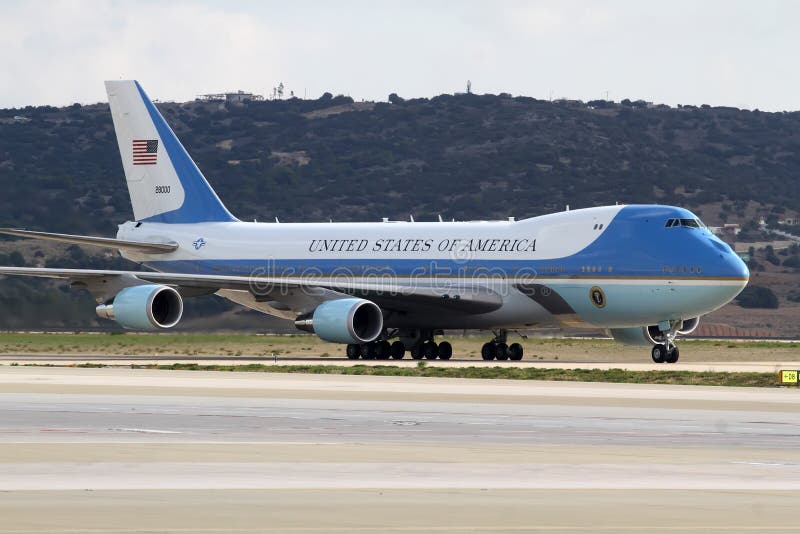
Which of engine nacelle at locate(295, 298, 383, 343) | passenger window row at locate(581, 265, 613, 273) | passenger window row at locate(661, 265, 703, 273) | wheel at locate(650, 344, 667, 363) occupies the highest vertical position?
passenger window row at locate(661, 265, 703, 273)

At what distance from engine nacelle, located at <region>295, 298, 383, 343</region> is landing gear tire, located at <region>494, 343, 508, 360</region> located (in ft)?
12.2

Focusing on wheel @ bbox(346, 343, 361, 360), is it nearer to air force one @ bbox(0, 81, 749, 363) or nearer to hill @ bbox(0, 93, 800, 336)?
air force one @ bbox(0, 81, 749, 363)

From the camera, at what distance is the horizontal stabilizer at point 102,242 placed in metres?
45.9

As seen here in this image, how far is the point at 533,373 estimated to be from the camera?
35.3 meters

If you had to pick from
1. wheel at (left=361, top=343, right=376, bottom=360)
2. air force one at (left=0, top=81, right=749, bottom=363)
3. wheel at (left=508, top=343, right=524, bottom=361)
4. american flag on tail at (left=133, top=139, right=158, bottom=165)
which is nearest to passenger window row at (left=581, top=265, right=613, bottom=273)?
air force one at (left=0, top=81, right=749, bottom=363)

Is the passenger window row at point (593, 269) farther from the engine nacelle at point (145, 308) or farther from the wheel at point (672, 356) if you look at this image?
the engine nacelle at point (145, 308)

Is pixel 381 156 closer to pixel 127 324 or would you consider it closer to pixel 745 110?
pixel 745 110

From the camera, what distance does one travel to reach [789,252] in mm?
110625

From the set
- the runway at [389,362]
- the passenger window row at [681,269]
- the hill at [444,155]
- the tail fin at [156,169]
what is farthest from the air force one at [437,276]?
the hill at [444,155]

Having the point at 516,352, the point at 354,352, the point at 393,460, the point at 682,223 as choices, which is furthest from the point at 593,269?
the point at 393,460

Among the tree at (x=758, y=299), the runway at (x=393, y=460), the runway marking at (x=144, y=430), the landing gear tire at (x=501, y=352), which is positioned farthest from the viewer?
the tree at (x=758, y=299)

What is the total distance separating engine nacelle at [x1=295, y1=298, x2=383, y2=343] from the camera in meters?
43.7

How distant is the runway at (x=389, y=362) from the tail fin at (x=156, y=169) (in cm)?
709

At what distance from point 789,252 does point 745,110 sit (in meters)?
56.4
